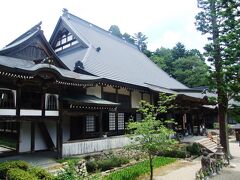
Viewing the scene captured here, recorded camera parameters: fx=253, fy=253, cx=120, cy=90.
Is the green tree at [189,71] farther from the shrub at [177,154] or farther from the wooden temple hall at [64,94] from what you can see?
the shrub at [177,154]

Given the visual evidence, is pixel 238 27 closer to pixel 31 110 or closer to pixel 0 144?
pixel 31 110

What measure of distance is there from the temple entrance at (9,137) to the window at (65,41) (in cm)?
1046

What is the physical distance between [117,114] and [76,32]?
8.57 metres

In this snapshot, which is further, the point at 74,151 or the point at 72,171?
the point at 74,151

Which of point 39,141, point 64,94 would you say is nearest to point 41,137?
point 39,141

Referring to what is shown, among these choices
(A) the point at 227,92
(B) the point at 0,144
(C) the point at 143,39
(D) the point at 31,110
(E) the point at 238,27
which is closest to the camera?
Result: (D) the point at 31,110

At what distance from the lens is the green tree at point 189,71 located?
49594mm

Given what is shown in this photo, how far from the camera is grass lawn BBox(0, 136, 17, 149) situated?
1455cm

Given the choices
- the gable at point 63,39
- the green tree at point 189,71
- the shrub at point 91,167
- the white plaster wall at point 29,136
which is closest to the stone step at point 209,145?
the shrub at point 91,167

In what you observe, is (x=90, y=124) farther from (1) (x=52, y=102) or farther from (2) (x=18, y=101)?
(2) (x=18, y=101)

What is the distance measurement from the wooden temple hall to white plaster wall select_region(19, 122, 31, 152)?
2.2 inches

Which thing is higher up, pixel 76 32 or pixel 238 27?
pixel 76 32

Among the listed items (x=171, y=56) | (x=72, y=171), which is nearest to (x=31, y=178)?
(x=72, y=171)

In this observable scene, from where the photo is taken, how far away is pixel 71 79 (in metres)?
13.8
